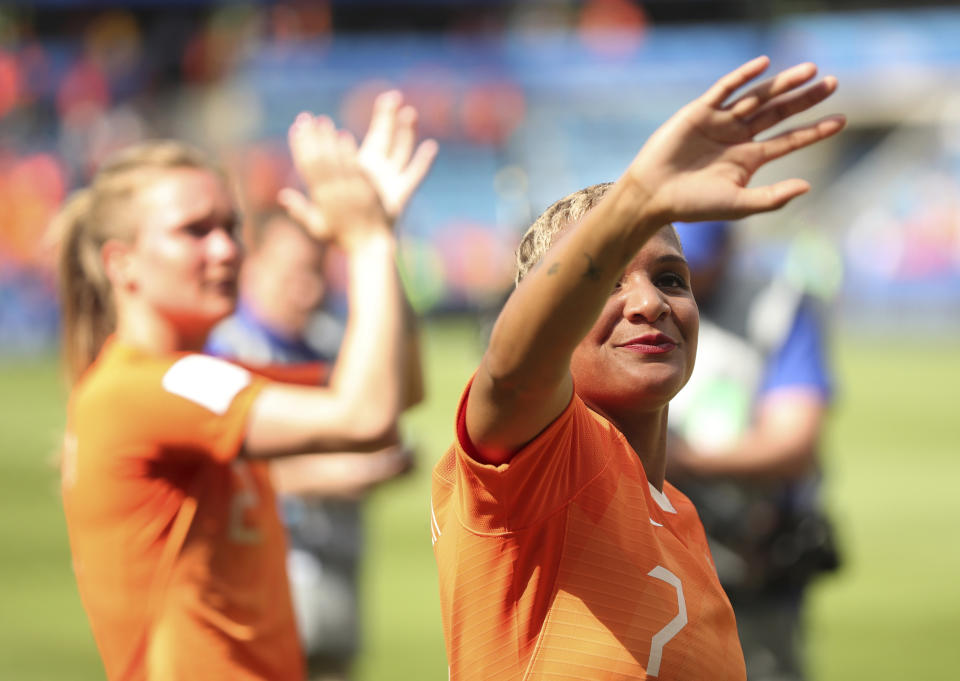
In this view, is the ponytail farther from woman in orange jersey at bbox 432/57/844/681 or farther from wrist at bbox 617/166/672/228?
wrist at bbox 617/166/672/228

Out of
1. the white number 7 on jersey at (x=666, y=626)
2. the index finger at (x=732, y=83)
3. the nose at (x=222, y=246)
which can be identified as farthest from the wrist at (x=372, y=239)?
the index finger at (x=732, y=83)

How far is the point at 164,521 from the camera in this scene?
2.65 m

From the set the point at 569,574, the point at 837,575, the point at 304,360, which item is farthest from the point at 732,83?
the point at 304,360

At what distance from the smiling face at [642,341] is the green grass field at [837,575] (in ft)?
6.87

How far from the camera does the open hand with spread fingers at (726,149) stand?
1.54 m

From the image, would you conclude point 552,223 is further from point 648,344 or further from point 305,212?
point 305,212

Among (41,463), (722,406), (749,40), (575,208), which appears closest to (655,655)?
(575,208)

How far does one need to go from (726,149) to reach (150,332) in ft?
5.69

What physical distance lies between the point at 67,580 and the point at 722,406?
575cm

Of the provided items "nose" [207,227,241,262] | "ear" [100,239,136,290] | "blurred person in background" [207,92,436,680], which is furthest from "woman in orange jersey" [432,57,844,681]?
"blurred person in background" [207,92,436,680]

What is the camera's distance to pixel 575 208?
6.34 ft

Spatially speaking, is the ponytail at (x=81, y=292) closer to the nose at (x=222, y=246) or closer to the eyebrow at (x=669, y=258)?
the nose at (x=222, y=246)

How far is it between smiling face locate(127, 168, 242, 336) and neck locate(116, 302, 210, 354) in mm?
13

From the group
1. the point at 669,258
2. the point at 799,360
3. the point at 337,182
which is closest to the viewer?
the point at 669,258
